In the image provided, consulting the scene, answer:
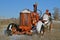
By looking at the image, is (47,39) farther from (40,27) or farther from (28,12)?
(28,12)

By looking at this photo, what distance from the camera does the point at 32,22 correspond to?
55.3 ft

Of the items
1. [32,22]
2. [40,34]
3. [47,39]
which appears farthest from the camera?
[32,22]

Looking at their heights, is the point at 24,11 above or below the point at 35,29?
above

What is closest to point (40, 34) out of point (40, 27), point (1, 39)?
point (40, 27)

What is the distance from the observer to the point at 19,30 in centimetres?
1653

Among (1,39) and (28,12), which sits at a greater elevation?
(28,12)

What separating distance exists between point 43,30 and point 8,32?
8.06 ft

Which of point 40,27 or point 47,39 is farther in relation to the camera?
point 40,27

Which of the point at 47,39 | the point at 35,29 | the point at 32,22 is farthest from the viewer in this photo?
the point at 32,22

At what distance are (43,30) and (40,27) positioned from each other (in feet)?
1.58

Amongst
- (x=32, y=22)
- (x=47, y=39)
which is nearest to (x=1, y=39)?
(x=47, y=39)

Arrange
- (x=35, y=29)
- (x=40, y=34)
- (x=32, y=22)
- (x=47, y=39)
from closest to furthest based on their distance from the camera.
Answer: (x=47, y=39) < (x=40, y=34) < (x=35, y=29) < (x=32, y=22)

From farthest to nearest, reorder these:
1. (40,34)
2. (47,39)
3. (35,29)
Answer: (35,29) < (40,34) < (47,39)

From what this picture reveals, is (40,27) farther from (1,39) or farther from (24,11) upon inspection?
(1,39)
